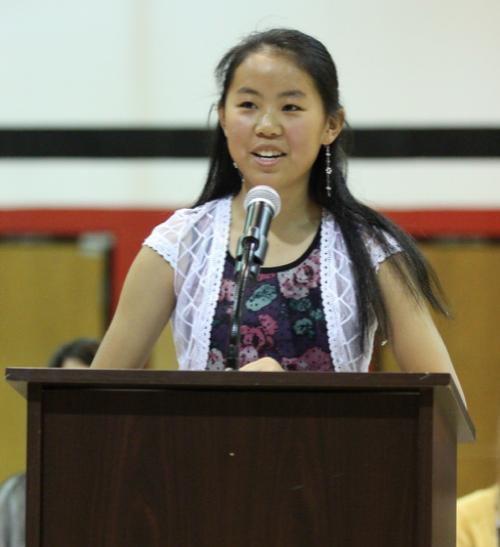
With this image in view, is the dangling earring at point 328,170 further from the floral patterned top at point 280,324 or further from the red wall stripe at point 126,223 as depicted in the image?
the red wall stripe at point 126,223

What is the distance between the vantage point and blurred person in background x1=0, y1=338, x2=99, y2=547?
342 centimetres

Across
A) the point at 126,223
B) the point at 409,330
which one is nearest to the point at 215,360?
the point at 409,330

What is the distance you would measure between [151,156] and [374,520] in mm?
3497

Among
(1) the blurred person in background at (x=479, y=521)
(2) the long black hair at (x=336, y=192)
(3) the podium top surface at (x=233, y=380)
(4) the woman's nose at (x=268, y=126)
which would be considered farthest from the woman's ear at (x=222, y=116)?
(1) the blurred person in background at (x=479, y=521)

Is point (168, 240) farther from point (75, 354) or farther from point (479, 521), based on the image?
point (75, 354)

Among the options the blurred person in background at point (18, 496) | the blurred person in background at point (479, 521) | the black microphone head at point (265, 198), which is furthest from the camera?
the blurred person in background at point (18, 496)

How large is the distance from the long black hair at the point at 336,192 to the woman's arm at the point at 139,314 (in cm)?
19

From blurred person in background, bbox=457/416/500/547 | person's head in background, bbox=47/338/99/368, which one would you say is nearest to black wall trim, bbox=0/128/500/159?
person's head in background, bbox=47/338/99/368

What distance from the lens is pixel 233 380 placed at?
1633 millimetres

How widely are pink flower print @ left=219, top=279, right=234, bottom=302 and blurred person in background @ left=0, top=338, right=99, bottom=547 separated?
127 centimetres

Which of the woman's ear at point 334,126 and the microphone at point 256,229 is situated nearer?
the microphone at point 256,229

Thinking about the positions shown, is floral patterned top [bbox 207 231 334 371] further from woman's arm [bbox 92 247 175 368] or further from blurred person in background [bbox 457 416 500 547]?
blurred person in background [bbox 457 416 500 547]

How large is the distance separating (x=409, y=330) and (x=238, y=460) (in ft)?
1.85

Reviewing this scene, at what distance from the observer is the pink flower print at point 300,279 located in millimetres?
2150
